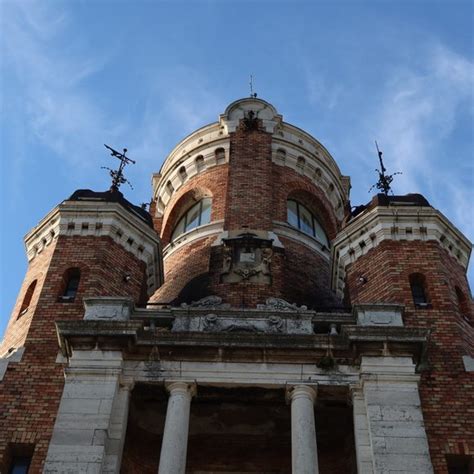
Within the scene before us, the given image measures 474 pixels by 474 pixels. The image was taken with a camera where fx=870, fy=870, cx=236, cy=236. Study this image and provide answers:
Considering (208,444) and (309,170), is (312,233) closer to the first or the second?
(309,170)

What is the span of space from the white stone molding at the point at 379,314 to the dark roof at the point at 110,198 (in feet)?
23.4

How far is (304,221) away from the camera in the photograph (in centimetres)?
2953

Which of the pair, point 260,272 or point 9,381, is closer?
point 9,381

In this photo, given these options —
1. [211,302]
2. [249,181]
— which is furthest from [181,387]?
[249,181]

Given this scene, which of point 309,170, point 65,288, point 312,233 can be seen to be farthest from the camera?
point 309,170

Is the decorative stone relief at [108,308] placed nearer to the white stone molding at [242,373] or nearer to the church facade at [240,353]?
the church facade at [240,353]

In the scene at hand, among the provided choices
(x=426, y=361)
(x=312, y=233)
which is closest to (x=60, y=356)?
(x=426, y=361)

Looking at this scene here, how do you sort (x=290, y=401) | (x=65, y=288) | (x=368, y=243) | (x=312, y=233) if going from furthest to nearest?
(x=312, y=233), (x=368, y=243), (x=65, y=288), (x=290, y=401)

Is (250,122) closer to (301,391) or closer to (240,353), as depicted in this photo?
(240,353)

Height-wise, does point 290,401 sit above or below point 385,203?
below

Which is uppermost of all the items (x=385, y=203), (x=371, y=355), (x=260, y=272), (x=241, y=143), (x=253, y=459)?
(x=241, y=143)

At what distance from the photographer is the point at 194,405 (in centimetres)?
1803

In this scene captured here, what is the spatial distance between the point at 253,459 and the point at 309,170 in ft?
48.2

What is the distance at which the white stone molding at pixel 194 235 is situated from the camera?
87.7 feet
